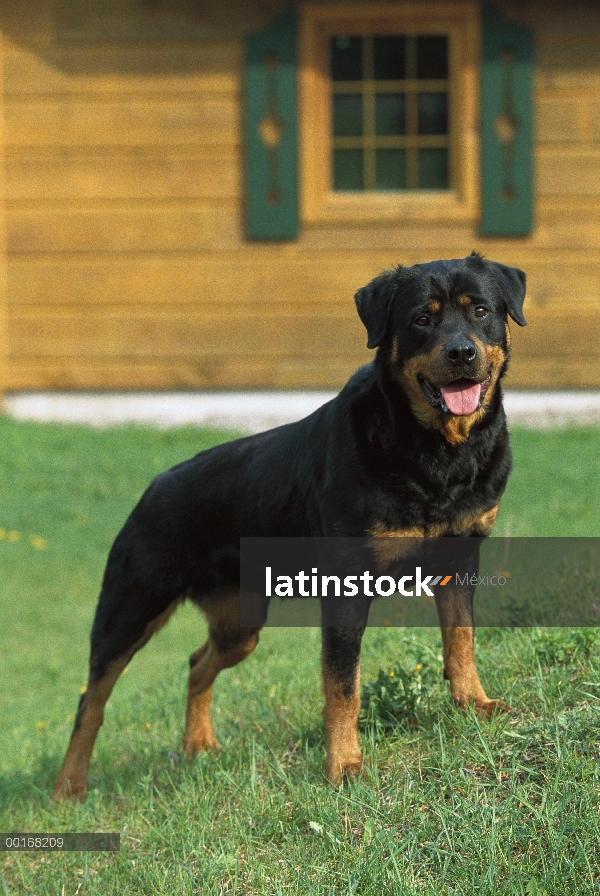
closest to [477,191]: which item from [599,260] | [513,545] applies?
[599,260]

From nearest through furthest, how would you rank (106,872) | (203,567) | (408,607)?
(106,872)
(203,567)
(408,607)

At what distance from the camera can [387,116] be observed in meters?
11.8

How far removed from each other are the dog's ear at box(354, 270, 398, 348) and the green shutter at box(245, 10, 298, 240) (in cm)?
772

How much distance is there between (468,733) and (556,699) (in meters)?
0.35

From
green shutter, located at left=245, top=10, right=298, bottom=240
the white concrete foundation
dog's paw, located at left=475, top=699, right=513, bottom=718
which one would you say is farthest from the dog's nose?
green shutter, located at left=245, top=10, right=298, bottom=240

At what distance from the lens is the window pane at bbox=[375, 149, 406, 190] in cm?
1185

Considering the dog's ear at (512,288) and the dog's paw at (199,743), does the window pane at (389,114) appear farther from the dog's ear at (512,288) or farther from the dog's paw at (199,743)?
the dog's paw at (199,743)

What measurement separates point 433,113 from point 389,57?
74 centimetres

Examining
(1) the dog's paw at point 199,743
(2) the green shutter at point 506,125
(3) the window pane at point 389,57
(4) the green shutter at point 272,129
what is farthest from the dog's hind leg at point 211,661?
(3) the window pane at point 389,57

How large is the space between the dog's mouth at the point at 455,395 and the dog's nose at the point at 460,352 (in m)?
0.10

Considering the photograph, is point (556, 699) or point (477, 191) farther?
point (477, 191)

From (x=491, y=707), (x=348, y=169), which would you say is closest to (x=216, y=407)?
(x=348, y=169)

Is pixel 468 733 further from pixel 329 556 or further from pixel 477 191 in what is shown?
pixel 477 191

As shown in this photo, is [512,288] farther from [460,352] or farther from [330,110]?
[330,110]
